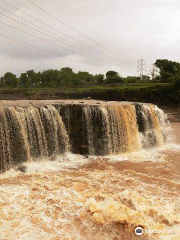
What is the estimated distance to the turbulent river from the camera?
6.68m

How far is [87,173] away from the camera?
10477 millimetres

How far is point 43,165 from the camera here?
11477 mm

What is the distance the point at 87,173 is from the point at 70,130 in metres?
3.46

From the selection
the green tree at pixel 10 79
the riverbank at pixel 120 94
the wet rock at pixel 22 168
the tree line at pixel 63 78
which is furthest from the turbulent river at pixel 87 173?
the green tree at pixel 10 79

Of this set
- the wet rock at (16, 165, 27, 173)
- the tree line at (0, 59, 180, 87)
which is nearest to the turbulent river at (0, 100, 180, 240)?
the wet rock at (16, 165, 27, 173)

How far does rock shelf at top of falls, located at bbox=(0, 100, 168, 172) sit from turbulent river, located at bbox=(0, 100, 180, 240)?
1.7 inches

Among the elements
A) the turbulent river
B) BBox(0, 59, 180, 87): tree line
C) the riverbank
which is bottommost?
the turbulent river

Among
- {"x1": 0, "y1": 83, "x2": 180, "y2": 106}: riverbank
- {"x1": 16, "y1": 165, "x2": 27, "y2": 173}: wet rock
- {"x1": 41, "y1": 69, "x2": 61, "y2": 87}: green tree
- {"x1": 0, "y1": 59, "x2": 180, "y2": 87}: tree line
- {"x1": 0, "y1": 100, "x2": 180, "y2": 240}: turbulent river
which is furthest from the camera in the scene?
{"x1": 41, "y1": 69, "x2": 61, "y2": 87}: green tree

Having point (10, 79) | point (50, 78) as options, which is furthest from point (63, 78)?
point (10, 79)

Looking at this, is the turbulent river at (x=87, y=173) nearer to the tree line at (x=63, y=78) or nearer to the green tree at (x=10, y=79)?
the tree line at (x=63, y=78)

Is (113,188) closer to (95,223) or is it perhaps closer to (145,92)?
(95,223)

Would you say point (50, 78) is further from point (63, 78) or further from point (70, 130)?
point (70, 130)

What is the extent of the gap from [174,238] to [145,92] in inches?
1200

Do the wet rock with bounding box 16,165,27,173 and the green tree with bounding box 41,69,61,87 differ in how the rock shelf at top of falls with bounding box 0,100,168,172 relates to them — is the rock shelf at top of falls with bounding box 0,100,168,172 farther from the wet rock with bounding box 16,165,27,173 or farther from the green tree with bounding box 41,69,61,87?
the green tree with bounding box 41,69,61,87
